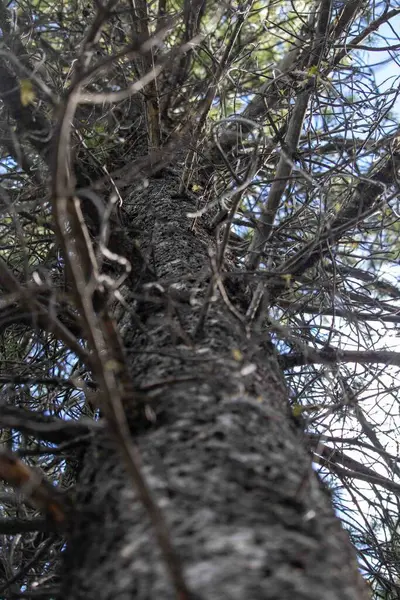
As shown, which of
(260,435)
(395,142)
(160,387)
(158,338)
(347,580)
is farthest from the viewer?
(395,142)

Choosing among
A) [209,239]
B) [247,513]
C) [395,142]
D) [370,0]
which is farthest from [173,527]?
[370,0]

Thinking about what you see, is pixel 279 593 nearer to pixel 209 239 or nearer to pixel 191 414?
pixel 191 414

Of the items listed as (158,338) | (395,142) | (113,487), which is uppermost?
(395,142)

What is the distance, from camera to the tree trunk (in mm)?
924

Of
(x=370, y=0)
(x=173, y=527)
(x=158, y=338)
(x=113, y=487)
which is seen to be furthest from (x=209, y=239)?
(x=370, y=0)

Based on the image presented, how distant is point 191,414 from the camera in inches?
48.9

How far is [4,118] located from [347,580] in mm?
2515

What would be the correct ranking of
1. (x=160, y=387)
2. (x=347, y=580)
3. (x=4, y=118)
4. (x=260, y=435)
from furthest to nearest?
(x=4, y=118) < (x=160, y=387) < (x=260, y=435) < (x=347, y=580)

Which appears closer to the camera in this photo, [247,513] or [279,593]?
Answer: [279,593]

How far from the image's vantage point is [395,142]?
2.63 meters

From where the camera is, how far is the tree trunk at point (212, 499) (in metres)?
0.92

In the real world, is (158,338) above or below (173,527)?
above

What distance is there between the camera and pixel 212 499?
1031mm

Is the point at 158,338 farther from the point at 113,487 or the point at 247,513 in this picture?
the point at 247,513
